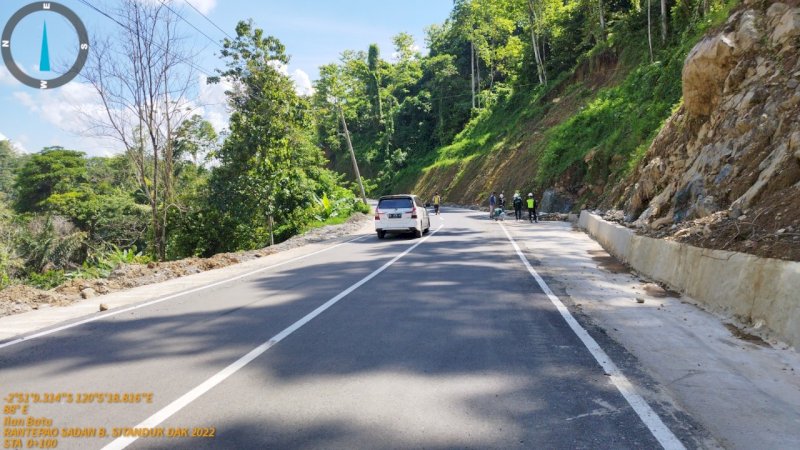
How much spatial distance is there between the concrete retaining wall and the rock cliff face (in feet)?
1.53

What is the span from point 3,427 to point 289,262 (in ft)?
→ 35.3

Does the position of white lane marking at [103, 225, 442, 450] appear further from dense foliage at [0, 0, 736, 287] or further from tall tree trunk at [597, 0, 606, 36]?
tall tree trunk at [597, 0, 606, 36]

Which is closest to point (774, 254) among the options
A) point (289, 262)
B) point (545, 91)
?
point (289, 262)

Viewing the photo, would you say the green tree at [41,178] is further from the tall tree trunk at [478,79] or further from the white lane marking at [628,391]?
the white lane marking at [628,391]

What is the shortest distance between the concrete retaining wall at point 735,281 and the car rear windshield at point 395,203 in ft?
34.5

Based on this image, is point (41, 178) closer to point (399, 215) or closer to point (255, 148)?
point (255, 148)

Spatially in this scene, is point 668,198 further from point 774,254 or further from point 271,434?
point 271,434

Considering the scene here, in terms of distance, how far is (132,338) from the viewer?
6.65 meters

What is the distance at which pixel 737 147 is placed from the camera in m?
12.7

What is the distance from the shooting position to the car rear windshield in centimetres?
2027

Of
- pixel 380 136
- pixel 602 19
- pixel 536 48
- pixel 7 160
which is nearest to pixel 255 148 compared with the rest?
pixel 602 19

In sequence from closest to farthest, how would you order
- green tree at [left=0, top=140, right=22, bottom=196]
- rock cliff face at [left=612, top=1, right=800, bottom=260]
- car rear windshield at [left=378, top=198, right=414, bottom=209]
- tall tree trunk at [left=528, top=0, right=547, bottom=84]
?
rock cliff face at [left=612, top=1, right=800, bottom=260]
car rear windshield at [left=378, top=198, right=414, bottom=209]
tall tree trunk at [left=528, top=0, right=547, bottom=84]
green tree at [left=0, top=140, right=22, bottom=196]

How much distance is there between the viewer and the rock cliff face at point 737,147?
334 inches

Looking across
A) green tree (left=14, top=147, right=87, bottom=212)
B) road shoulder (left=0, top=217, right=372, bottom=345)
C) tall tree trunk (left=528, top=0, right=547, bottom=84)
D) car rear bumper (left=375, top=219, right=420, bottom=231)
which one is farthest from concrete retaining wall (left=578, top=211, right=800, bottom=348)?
green tree (left=14, top=147, right=87, bottom=212)
